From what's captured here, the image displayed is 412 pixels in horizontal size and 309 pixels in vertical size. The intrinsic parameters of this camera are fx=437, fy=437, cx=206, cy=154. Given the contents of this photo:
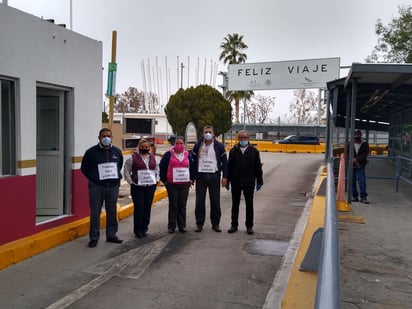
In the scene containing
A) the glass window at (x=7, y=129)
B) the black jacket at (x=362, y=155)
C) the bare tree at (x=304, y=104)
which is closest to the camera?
the glass window at (x=7, y=129)

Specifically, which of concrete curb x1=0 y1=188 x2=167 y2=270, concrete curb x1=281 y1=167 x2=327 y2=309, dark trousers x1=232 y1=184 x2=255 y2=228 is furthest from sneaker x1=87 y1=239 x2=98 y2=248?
concrete curb x1=281 y1=167 x2=327 y2=309

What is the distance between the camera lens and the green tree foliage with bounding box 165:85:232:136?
27734 mm

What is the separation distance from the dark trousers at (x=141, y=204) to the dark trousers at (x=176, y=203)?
396 millimetres

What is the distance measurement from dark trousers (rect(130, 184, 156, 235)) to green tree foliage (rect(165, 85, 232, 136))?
20375 millimetres

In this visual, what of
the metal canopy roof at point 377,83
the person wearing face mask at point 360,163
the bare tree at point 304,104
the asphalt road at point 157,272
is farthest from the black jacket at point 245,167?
the bare tree at point 304,104

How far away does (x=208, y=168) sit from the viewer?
7.50 meters

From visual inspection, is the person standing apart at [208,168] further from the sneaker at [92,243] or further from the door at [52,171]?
the door at [52,171]

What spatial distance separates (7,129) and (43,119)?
55.6 inches

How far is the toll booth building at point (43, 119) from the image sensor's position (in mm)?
5922

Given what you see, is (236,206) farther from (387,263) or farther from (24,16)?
(24,16)

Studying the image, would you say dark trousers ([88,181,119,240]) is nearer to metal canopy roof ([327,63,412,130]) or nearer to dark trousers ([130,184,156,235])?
dark trousers ([130,184,156,235])

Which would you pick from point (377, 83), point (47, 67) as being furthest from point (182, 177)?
point (377, 83)

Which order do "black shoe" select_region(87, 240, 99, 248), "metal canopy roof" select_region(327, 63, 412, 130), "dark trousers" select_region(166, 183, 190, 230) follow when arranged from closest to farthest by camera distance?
"black shoe" select_region(87, 240, 99, 248), "dark trousers" select_region(166, 183, 190, 230), "metal canopy roof" select_region(327, 63, 412, 130)

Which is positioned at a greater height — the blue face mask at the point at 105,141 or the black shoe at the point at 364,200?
the blue face mask at the point at 105,141
